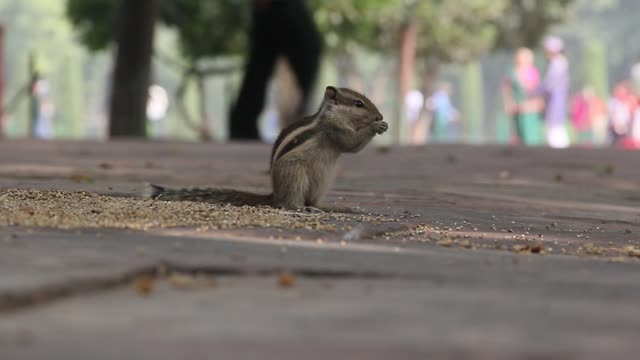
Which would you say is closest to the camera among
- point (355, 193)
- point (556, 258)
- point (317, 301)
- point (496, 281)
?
point (317, 301)

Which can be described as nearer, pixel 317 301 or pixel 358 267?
pixel 317 301

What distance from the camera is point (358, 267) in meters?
4.18

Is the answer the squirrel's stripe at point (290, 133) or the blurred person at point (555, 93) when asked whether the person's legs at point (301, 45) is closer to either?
the blurred person at point (555, 93)

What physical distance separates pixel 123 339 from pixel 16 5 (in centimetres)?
8537

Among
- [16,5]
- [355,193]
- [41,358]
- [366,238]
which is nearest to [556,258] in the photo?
[366,238]

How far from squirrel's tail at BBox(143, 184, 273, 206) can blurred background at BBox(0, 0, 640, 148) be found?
869cm

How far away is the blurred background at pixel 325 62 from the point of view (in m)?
16.6

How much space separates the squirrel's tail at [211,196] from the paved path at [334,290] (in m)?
0.56

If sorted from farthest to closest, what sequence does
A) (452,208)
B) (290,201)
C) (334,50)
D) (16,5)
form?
(16,5) < (334,50) < (452,208) < (290,201)

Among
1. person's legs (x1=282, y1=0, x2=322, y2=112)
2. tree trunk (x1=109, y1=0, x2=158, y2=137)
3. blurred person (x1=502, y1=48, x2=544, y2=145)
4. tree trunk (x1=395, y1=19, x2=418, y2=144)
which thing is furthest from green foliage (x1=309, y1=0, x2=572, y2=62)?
person's legs (x1=282, y1=0, x2=322, y2=112)

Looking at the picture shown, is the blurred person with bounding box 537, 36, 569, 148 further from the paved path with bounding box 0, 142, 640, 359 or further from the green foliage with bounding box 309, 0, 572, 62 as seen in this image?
the paved path with bounding box 0, 142, 640, 359

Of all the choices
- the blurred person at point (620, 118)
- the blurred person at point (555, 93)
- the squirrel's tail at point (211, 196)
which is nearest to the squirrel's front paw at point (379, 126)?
the squirrel's tail at point (211, 196)

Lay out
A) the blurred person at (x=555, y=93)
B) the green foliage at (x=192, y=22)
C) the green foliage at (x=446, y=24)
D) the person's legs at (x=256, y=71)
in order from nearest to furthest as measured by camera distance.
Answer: the person's legs at (x=256, y=71), the blurred person at (x=555, y=93), the green foliage at (x=192, y=22), the green foliage at (x=446, y=24)

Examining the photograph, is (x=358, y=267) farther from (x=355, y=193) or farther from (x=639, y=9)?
(x=639, y=9)
